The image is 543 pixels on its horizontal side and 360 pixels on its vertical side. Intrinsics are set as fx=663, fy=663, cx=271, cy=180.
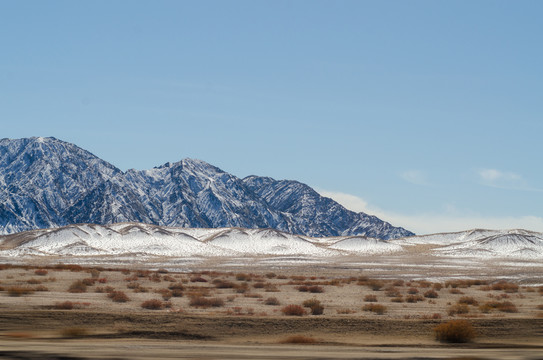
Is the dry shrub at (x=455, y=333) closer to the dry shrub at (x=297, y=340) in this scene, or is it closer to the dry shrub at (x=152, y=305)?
the dry shrub at (x=297, y=340)

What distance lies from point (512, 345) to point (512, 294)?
21.9m

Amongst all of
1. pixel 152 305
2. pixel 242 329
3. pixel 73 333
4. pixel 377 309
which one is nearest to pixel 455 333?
pixel 242 329

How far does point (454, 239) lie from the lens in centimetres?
16925

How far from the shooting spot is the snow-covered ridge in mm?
120375

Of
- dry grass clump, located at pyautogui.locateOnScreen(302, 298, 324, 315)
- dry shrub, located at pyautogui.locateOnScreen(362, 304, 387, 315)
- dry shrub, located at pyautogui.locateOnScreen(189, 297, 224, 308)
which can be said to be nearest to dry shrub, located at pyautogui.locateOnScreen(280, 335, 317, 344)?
dry grass clump, located at pyautogui.locateOnScreen(302, 298, 324, 315)

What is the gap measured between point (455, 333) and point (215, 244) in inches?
4736

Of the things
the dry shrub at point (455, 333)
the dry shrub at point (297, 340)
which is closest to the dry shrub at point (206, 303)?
the dry shrub at point (297, 340)

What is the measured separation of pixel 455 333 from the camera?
20297mm

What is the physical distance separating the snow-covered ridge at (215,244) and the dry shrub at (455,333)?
96.0m

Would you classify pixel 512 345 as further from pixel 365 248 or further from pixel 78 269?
pixel 365 248

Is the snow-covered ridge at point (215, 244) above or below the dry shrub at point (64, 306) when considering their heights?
above

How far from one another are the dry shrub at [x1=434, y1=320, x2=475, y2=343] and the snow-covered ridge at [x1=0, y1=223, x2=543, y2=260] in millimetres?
95979

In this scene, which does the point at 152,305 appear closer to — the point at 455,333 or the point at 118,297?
the point at 118,297

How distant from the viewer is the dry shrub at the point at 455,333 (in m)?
20.3
